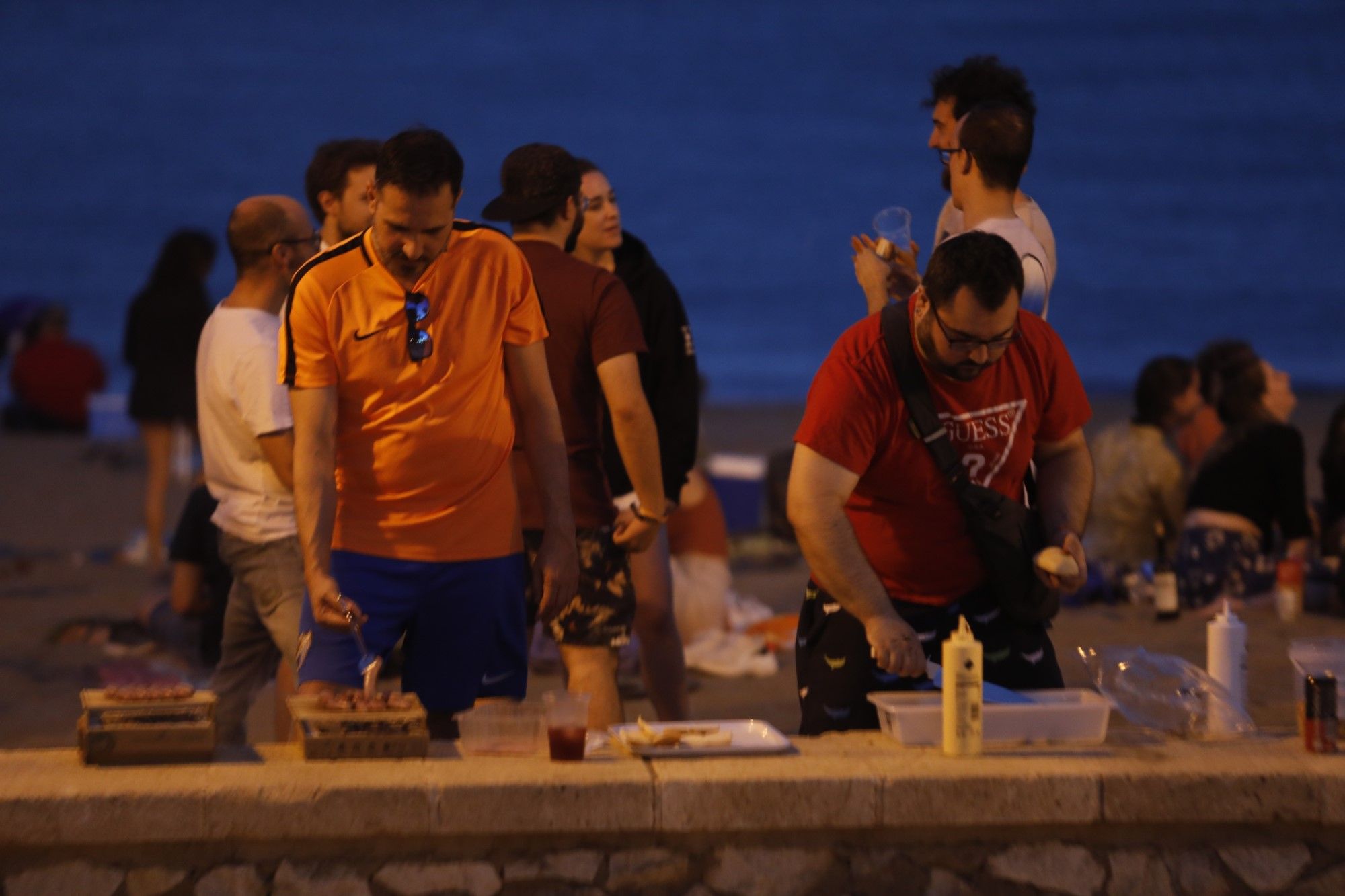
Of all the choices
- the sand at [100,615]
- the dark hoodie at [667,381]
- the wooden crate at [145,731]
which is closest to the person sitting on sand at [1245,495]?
the sand at [100,615]

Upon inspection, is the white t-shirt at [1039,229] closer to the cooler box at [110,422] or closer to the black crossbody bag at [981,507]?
the black crossbody bag at [981,507]

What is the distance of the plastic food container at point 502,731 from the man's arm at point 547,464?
47cm

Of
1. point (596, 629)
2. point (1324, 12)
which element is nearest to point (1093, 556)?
point (596, 629)

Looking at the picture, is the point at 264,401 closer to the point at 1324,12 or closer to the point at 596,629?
the point at 596,629

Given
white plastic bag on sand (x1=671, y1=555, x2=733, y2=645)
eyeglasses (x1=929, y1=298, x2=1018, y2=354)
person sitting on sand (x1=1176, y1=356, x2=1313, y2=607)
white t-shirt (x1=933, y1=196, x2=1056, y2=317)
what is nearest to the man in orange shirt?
eyeglasses (x1=929, y1=298, x2=1018, y2=354)

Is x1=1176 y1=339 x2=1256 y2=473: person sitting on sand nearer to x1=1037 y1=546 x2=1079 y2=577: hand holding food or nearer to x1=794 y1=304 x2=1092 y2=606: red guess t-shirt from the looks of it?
x1=794 y1=304 x2=1092 y2=606: red guess t-shirt

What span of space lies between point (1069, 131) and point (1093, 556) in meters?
64.2

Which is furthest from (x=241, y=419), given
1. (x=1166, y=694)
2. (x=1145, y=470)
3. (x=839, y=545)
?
(x=1145, y=470)

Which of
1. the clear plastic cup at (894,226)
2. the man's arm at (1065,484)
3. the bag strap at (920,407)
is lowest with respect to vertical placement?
the man's arm at (1065,484)

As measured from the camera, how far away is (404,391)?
3.67 m

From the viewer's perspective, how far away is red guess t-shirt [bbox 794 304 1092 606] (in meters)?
3.64

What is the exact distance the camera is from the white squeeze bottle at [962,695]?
3.29 metres

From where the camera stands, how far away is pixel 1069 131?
2751 inches

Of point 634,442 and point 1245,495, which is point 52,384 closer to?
point 1245,495
